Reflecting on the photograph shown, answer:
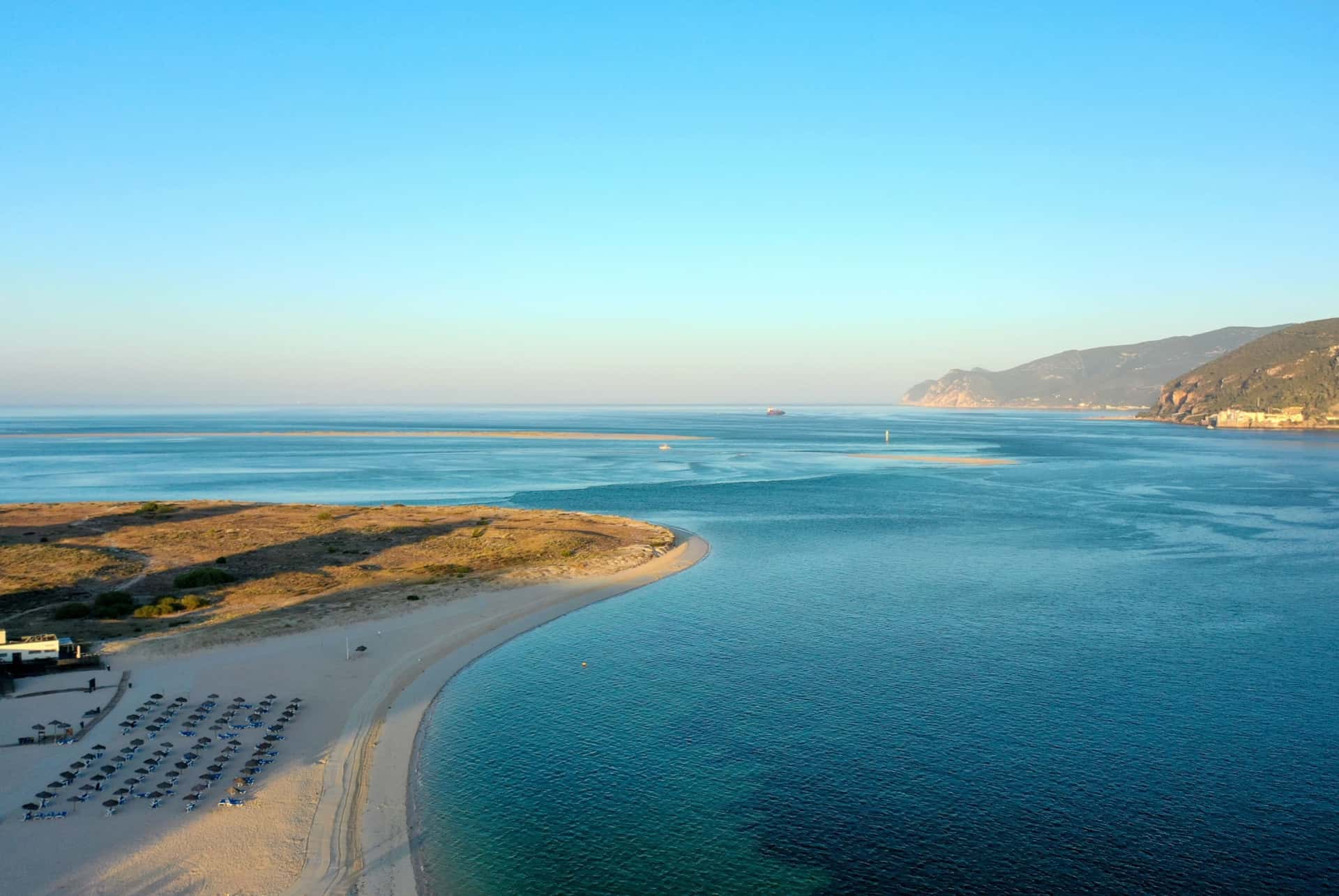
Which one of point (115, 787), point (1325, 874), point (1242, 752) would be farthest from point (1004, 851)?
point (115, 787)

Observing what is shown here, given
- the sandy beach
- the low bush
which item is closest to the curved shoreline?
the sandy beach

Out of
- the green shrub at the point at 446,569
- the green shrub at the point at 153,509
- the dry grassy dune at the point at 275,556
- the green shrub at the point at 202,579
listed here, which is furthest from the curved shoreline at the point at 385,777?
the green shrub at the point at 153,509

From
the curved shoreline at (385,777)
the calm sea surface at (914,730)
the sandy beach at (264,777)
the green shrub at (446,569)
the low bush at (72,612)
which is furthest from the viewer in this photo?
the green shrub at (446,569)

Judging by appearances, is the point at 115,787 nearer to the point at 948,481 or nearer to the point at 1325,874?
the point at 1325,874

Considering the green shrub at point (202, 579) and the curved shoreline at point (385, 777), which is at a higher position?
the green shrub at point (202, 579)

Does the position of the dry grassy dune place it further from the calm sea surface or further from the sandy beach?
the calm sea surface

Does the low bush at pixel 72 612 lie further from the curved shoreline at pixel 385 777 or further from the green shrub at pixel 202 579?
the curved shoreline at pixel 385 777
